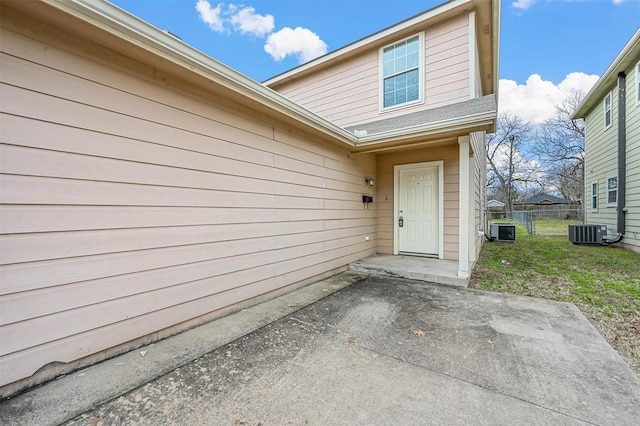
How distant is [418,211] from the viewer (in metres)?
5.70

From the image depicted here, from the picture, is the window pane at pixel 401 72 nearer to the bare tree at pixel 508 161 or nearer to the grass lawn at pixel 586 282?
the grass lawn at pixel 586 282

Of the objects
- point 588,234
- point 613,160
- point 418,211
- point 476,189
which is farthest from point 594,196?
point 418,211

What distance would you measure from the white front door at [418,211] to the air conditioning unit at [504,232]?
5.84m

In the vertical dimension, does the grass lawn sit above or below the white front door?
below

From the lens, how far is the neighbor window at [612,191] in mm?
8019

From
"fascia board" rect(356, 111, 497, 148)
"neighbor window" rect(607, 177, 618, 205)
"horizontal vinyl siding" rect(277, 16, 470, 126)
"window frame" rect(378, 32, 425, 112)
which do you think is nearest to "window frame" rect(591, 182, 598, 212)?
"neighbor window" rect(607, 177, 618, 205)

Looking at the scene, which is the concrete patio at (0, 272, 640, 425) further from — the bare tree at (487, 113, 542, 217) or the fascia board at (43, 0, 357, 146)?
the bare tree at (487, 113, 542, 217)

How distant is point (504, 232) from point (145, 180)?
1097 cm

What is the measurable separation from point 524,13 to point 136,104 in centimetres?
1487

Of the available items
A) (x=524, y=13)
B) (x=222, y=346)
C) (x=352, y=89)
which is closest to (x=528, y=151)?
(x=524, y=13)

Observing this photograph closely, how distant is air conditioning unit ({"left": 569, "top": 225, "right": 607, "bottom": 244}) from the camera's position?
26.5 feet

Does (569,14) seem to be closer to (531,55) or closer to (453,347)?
(531,55)

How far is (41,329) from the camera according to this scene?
5.86 feet

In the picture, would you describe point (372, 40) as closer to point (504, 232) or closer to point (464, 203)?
point (464, 203)
